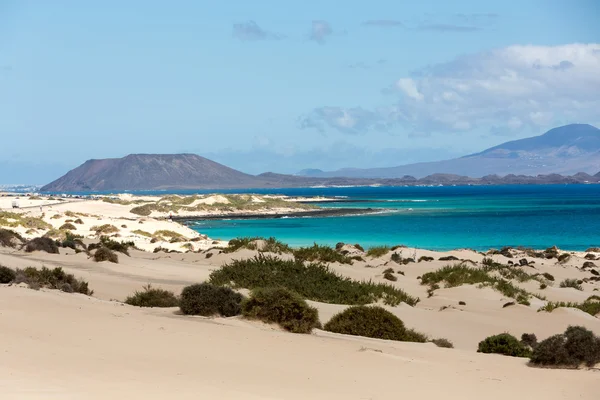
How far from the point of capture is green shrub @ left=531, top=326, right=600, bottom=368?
12.2 metres

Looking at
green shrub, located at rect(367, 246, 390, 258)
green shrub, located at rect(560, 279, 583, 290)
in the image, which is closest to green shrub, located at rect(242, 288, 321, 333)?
green shrub, located at rect(560, 279, 583, 290)

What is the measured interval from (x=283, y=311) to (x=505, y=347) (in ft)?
14.3

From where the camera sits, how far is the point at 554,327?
18906mm

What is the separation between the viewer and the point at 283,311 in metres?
13.9

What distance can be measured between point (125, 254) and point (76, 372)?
25.5 meters

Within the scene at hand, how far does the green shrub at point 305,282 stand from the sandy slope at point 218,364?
7.16m

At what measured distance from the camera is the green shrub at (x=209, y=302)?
14.9 metres

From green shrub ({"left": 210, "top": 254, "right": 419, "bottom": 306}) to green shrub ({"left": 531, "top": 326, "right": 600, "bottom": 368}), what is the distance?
891 centimetres

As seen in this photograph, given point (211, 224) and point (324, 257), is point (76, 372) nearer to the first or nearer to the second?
point (324, 257)

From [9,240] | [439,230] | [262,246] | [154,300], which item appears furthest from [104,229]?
[154,300]

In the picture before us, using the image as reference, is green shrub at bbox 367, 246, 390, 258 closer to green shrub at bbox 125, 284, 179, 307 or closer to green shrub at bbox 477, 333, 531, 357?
green shrub at bbox 125, 284, 179, 307

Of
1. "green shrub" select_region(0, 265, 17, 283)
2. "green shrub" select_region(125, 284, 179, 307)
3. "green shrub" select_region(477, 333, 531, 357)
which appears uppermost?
"green shrub" select_region(0, 265, 17, 283)

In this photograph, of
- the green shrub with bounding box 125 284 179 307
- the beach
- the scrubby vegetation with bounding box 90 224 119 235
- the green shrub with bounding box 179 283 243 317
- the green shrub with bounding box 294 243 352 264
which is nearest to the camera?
the beach

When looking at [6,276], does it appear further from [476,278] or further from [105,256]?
[476,278]
